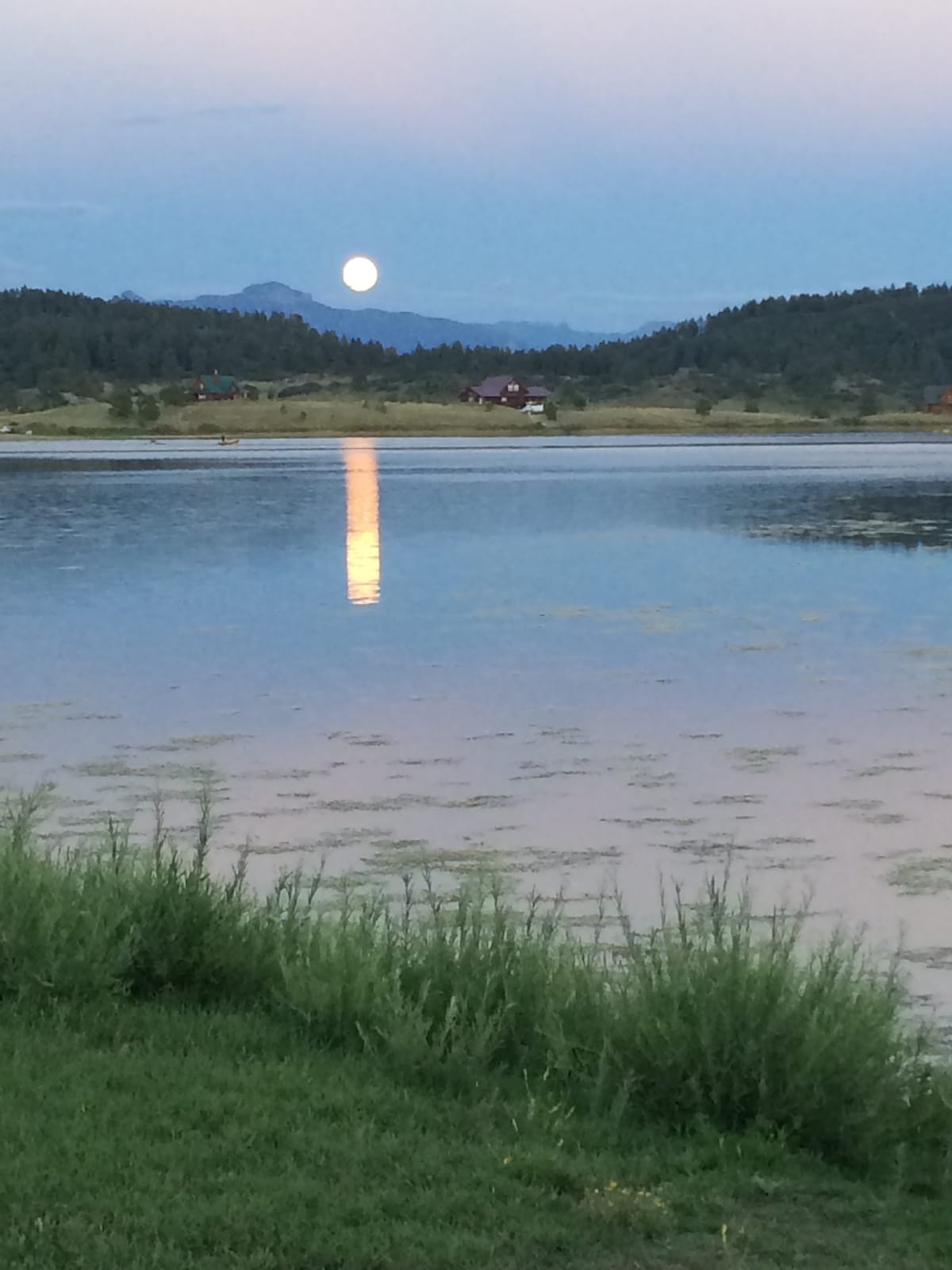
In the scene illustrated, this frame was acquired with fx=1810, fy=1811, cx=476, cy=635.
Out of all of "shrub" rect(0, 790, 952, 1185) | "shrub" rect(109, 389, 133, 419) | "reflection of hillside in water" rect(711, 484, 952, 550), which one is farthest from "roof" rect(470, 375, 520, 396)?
"shrub" rect(0, 790, 952, 1185)

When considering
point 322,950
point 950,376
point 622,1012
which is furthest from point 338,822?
point 950,376

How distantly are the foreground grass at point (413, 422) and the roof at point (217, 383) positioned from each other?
50.0 feet

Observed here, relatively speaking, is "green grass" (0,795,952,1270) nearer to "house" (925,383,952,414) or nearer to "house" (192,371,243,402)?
"house" (192,371,243,402)

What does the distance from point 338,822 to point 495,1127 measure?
4.85 metres

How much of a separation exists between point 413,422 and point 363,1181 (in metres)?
99.7

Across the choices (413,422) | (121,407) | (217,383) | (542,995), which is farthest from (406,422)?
(542,995)

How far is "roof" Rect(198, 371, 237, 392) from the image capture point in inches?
5044

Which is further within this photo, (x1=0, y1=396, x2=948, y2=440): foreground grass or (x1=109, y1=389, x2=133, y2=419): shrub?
(x1=109, y1=389, x2=133, y2=419): shrub

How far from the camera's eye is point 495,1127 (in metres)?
5.25

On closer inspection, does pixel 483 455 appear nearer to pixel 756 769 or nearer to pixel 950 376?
pixel 756 769

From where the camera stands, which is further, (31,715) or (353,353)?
(353,353)

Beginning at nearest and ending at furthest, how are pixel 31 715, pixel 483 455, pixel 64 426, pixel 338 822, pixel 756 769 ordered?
pixel 338 822, pixel 756 769, pixel 31 715, pixel 483 455, pixel 64 426

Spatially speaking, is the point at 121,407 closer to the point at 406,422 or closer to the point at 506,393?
the point at 406,422

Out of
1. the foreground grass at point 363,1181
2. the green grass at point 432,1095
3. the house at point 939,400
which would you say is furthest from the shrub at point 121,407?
the foreground grass at point 363,1181
